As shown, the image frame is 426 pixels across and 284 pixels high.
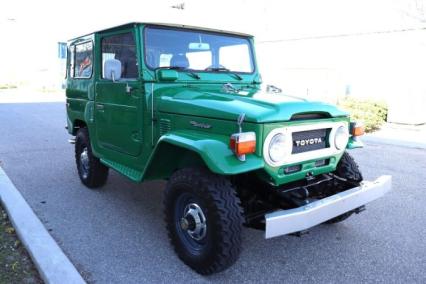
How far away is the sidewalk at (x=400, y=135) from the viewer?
8793 millimetres

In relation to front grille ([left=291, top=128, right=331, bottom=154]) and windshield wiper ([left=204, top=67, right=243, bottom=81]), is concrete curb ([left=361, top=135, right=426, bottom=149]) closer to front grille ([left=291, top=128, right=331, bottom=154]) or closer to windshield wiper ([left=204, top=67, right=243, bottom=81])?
windshield wiper ([left=204, top=67, right=243, bottom=81])

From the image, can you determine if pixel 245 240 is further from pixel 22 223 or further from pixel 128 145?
pixel 22 223

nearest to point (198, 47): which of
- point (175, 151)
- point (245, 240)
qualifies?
point (175, 151)

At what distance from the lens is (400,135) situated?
9742mm

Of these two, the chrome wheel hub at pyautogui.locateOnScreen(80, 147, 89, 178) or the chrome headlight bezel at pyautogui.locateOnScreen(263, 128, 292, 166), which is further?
the chrome wheel hub at pyautogui.locateOnScreen(80, 147, 89, 178)

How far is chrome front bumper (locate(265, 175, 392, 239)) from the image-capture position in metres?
2.75

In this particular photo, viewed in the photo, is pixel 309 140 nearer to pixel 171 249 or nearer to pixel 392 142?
pixel 171 249

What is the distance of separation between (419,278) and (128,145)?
294cm

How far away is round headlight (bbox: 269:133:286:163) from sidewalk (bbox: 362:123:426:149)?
21.6 ft

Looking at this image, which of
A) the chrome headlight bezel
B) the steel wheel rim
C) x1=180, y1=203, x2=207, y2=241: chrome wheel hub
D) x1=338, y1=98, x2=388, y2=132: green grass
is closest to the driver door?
the steel wheel rim

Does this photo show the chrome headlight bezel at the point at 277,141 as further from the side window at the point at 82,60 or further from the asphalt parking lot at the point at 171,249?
the side window at the point at 82,60

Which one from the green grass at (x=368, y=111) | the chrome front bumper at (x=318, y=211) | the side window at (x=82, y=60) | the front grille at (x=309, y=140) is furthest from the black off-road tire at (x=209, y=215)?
the green grass at (x=368, y=111)

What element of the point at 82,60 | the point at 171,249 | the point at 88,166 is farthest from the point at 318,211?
the point at 82,60

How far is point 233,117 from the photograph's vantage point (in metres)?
→ 2.97
